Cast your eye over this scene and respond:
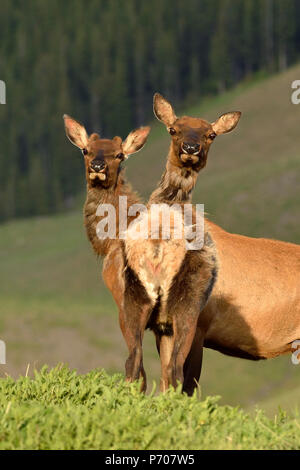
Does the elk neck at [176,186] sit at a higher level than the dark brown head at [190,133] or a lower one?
lower

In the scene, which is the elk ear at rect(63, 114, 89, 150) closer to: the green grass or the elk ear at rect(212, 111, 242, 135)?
the elk ear at rect(212, 111, 242, 135)

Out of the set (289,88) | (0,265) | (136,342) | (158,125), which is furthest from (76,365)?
(158,125)

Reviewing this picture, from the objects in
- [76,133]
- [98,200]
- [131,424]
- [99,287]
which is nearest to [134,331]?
[131,424]

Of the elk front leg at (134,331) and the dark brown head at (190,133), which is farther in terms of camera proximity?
the dark brown head at (190,133)

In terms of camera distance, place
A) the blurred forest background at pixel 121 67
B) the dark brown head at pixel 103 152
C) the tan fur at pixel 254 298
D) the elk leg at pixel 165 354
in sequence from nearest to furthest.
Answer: the elk leg at pixel 165 354 → the dark brown head at pixel 103 152 → the tan fur at pixel 254 298 → the blurred forest background at pixel 121 67

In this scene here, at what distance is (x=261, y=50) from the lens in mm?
154250

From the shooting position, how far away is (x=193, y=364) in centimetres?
1096

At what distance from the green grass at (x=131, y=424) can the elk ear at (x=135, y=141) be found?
131 inches

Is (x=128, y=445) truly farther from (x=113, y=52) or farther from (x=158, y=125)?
(x=113, y=52)

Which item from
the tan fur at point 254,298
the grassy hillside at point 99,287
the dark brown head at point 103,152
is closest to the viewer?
the dark brown head at point 103,152

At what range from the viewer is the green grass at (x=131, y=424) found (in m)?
7.29

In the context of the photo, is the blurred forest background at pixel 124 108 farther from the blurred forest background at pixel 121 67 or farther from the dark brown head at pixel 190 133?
the dark brown head at pixel 190 133

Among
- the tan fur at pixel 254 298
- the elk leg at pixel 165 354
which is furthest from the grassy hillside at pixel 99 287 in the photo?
the elk leg at pixel 165 354

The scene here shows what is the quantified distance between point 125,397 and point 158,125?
137502 mm
